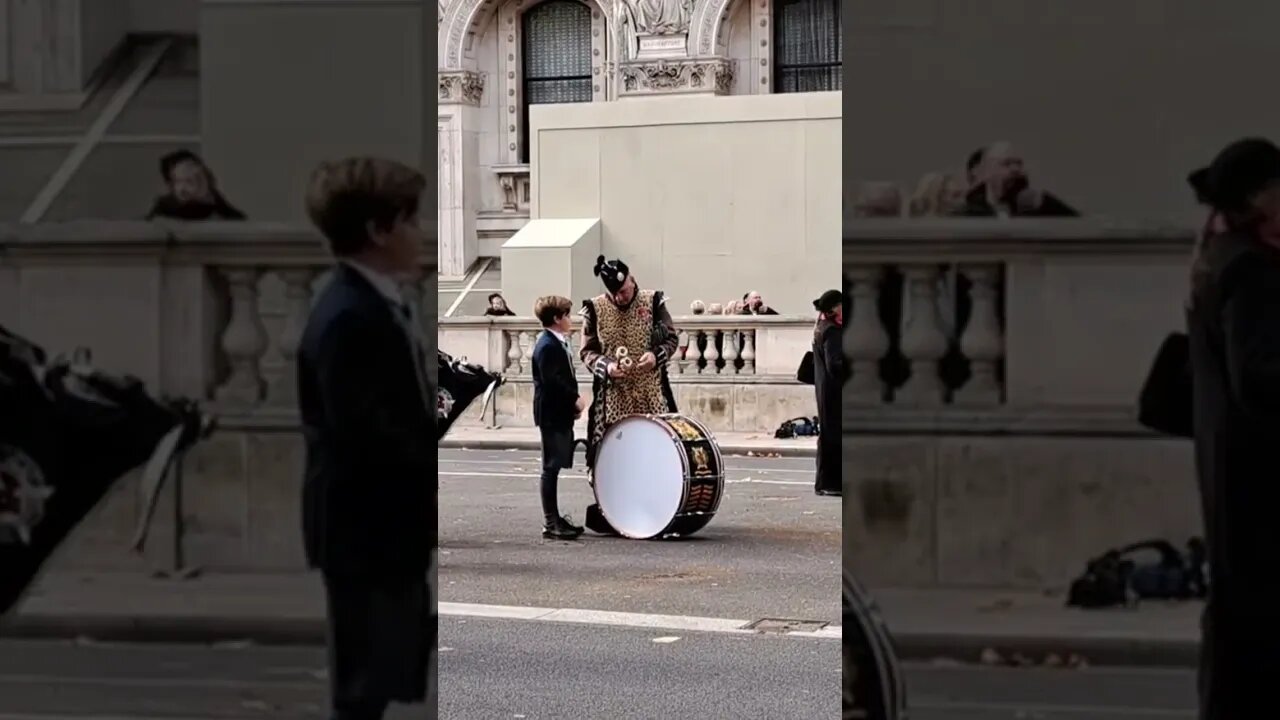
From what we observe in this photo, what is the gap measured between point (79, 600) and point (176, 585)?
160mm

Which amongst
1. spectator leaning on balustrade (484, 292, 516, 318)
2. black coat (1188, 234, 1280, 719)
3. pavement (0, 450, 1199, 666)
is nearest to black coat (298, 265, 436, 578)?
pavement (0, 450, 1199, 666)

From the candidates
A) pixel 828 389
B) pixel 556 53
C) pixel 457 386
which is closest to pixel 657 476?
pixel 457 386

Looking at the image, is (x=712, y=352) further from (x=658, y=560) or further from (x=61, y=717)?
(x=61, y=717)

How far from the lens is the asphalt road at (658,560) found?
920 centimetres

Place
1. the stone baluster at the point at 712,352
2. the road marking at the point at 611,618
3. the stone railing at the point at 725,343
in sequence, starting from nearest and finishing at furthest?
1. the road marking at the point at 611,618
2. the stone railing at the point at 725,343
3. the stone baluster at the point at 712,352

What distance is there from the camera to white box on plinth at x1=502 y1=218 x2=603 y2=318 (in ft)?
82.8

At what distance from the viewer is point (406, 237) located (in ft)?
9.70

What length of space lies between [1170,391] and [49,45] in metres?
1.73

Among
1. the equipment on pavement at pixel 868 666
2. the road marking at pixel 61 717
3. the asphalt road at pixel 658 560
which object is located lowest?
the asphalt road at pixel 658 560

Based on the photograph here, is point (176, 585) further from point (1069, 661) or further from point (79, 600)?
point (1069, 661)

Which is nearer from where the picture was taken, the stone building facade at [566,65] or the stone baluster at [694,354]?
the stone baluster at [694,354]

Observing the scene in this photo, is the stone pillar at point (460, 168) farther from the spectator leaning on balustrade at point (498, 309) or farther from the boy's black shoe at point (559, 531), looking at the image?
the boy's black shoe at point (559, 531)

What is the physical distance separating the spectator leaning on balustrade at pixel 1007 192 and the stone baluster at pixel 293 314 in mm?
967

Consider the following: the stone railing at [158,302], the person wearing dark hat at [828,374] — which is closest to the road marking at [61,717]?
the stone railing at [158,302]
